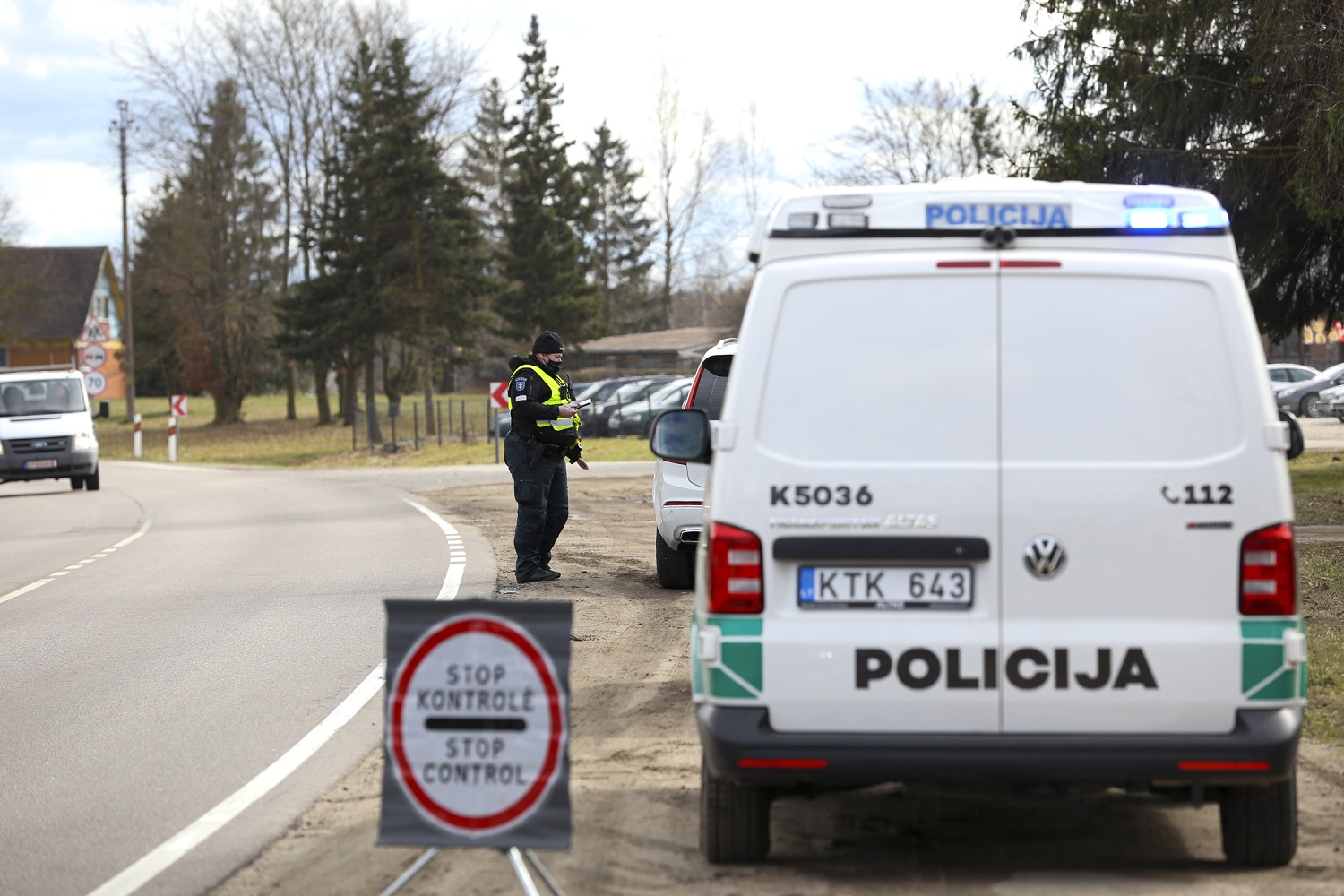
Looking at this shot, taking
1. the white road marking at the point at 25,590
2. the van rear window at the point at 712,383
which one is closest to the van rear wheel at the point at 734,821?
the van rear window at the point at 712,383

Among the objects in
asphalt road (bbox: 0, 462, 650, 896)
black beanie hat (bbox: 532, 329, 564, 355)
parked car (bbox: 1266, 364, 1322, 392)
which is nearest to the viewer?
asphalt road (bbox: 0, 462, 650, 896)

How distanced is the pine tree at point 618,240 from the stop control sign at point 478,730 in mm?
79592

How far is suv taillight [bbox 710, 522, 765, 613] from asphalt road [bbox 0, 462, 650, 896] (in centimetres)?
197

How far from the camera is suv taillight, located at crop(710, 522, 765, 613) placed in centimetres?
460

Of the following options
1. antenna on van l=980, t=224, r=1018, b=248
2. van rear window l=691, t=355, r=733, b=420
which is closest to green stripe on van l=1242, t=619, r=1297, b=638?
antenna on van l=980, t=224, r=1018, b=248

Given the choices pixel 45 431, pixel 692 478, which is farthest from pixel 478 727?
pixel 45 431

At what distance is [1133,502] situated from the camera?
449 centimetres

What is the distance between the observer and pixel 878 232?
4.76 meters

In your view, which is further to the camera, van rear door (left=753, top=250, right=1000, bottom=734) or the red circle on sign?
van rear door (left=753, top=250, right=1000, bottom=734)

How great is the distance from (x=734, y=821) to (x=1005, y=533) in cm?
130

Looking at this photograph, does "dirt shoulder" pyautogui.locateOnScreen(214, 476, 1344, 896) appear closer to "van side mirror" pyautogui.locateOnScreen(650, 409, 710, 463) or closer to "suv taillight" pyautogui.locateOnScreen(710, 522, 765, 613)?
"suv taillight" pyautogui.locateOnScreen(710, 522, 765, 613)

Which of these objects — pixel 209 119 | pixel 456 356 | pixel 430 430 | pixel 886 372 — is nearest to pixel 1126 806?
pixel 886 372

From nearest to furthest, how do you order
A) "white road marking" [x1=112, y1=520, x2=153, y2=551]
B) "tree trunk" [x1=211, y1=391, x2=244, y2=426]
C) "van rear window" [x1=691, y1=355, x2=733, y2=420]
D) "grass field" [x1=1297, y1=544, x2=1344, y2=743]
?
1. "grass field" [x1=1297, y1=544, x2=1344, y2=743]
2. "van rear window" [x1=691, y1=355, x2=733, y2=420]
3. "white road marking" [x1=112, y1=520, x2=153, y2=551]
4. "tree trunk" [x1=211, y1=391, x2=244, y2=426]

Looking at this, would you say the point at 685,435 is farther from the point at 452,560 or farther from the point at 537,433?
the point at 452,560
